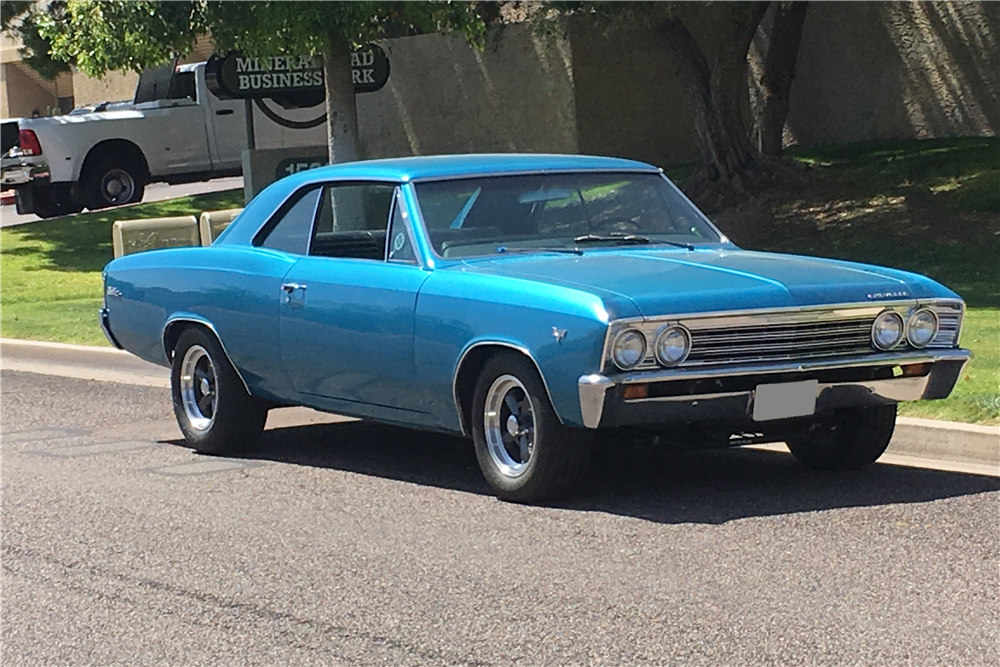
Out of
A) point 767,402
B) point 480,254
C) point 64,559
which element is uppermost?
point 480,254

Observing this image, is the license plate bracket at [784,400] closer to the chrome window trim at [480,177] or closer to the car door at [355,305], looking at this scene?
the chrome window trim at [480,177]

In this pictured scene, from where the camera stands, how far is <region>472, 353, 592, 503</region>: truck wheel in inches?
272

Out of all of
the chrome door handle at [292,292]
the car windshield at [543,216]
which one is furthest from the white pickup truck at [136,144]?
the car windshield at [543,216]

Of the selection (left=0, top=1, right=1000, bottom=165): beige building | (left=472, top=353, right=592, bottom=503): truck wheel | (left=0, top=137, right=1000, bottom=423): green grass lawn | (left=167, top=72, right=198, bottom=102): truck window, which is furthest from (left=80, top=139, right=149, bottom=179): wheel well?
(left=472, top=353, right=592, bottom=503): truck wheel

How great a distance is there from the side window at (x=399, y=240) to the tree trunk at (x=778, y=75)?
528 inches

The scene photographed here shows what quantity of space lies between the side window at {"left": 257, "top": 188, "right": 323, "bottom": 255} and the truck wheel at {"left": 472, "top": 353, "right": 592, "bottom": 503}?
1721 millimetres

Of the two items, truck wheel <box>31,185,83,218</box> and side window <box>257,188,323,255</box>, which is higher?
side window <box>257,188,323,255</box>

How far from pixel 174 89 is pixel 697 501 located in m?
21.8

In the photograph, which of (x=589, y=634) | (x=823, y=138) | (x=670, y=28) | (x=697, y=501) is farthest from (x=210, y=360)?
(x=823, y=138)

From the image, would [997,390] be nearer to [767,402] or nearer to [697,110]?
[767,402]

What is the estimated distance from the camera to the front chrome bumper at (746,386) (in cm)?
658

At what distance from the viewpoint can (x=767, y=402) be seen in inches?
267

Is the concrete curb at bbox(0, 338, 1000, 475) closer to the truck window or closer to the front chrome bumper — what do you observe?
the front chrome bumper

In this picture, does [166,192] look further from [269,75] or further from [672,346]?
[672,346]
